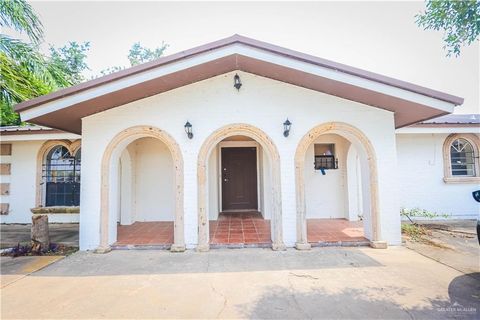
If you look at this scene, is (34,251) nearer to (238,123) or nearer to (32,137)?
(32,137)

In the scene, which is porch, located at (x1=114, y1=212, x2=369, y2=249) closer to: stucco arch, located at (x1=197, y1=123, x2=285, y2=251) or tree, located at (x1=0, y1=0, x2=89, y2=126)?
stucco arch, located at (x1=197, y1=123, x2=285, y2=251)

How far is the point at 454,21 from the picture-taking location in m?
4.38

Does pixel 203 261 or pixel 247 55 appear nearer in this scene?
pixel 203 261

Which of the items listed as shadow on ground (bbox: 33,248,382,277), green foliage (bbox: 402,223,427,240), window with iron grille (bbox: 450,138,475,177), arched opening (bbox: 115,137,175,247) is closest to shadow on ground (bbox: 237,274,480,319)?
shadow on ground (bbox: 33,248,382,277)

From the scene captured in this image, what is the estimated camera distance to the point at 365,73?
4.79 m

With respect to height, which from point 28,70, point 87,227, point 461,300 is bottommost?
point 461,300

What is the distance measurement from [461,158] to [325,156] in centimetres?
493

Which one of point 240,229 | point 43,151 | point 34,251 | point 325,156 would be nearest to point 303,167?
point 240,229

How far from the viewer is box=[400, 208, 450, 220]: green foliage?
791 centimetres

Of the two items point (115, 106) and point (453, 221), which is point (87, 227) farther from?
point (453, 221)

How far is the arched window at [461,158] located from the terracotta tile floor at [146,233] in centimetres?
940

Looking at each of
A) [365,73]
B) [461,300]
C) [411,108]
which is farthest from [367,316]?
[411,108]

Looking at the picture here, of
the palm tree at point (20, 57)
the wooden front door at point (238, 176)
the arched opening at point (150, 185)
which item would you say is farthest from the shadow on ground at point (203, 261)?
the palm tree at point (20, 57)

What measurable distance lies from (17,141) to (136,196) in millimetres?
4762
